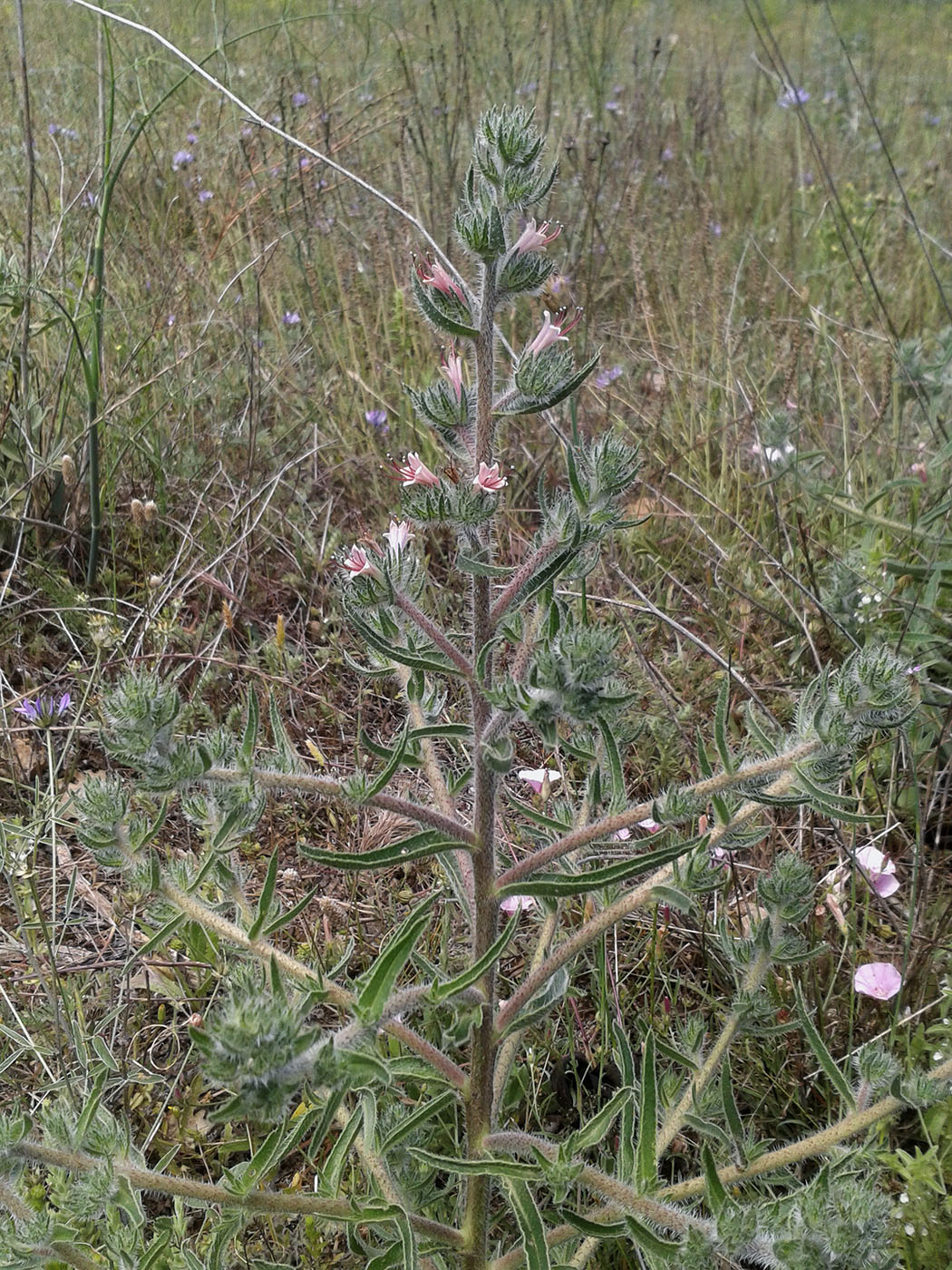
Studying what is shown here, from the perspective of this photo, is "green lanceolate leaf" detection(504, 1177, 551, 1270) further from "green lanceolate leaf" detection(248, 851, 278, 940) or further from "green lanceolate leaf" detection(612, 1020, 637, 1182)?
"green lanceolate leaf" detection(248, 851, 278, 940)

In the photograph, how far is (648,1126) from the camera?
1.30 metres

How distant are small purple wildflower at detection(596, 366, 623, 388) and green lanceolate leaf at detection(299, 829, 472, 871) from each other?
2486mm

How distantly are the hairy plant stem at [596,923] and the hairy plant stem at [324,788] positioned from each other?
4.0 inches

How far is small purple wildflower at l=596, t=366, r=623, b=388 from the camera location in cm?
352

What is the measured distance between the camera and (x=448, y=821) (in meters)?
1.38

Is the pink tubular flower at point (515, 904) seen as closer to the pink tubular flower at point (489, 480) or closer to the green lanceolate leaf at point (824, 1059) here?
the green lanceolate leaf at point (824, 1059)

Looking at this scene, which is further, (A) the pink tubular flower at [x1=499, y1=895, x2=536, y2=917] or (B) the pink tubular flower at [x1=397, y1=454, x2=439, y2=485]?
(A) the pink tubular flower at [x1=499, y1=895, x2=536, y2=917]

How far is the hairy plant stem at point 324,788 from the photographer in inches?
51.5

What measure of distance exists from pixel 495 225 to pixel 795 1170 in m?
1.55

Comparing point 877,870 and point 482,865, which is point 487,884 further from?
point 877,870

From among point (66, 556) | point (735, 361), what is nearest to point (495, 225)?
point (66, 556)

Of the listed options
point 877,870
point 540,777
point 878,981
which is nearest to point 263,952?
point 540,777

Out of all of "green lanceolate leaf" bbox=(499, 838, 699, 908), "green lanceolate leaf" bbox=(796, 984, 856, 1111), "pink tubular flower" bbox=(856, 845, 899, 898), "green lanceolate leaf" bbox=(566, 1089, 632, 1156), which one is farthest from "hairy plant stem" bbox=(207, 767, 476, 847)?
"pink tubular flower" bbox=(856, 845, 899, 898)

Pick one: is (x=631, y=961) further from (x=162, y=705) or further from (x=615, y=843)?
(x=162, y=705)
